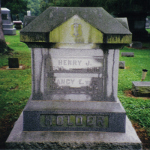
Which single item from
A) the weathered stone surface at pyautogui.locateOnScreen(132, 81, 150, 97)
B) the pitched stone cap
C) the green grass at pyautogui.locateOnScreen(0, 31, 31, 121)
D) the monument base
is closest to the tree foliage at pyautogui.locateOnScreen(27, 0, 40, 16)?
the green grass at pyautogui.locateOnScreen(0, 31, 31, 121)

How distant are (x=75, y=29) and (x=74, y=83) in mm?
813

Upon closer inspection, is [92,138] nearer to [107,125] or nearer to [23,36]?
[107,125]

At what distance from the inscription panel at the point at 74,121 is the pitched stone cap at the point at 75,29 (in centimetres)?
110

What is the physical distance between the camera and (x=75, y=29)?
2752mm

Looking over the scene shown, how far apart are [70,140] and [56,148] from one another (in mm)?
224

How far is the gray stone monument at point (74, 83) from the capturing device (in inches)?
109

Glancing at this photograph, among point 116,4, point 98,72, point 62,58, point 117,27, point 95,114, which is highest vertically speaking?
point 116,4

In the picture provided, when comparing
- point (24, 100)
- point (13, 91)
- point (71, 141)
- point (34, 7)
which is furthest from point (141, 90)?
point (34, 7)

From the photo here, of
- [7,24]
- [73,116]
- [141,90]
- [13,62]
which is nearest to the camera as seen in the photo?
[73,116]

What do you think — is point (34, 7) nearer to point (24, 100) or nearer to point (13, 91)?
point (13, 91)

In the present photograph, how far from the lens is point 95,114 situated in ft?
9.74

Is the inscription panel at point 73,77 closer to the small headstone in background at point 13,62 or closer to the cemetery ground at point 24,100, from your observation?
the cemetery ground at point 24,100

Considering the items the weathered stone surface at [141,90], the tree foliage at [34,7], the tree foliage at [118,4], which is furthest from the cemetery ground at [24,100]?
the tree foliage at [34,7]

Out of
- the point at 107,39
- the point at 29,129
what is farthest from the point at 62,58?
the point at 29,129
